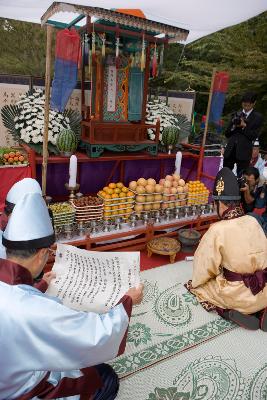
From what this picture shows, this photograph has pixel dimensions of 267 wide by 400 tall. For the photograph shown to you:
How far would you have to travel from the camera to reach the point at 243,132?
5.67 metres

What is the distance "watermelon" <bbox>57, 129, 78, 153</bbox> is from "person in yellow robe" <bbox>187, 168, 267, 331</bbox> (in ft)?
7.34

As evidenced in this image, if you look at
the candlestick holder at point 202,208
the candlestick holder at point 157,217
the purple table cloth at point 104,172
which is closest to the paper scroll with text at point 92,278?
the candlestick holder at point 157,217

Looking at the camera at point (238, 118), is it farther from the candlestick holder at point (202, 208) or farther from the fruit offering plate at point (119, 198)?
the fruit offering plate at point (119, 198)

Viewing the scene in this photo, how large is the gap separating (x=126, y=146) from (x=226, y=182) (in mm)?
2178

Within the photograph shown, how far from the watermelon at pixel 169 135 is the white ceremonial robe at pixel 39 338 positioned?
448 centimetres

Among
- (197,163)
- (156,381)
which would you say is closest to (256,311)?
(156,381)

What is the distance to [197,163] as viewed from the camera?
617cm

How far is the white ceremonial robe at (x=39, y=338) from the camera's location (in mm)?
1288

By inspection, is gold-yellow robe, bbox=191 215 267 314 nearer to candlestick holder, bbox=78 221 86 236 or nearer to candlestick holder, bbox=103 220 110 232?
candlestick holder, bbox=103 220 110 232

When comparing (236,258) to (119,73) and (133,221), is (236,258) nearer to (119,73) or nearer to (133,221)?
(133,221)

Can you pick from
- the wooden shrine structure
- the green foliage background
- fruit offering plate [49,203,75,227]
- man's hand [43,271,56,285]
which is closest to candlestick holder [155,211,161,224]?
the wooden shrine structure

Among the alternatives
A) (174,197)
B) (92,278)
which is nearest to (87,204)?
(174,197)

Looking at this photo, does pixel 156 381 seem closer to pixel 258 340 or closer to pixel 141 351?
pixel 141 351

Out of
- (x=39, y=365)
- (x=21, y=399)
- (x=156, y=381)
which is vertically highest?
(x=39, y=365)
